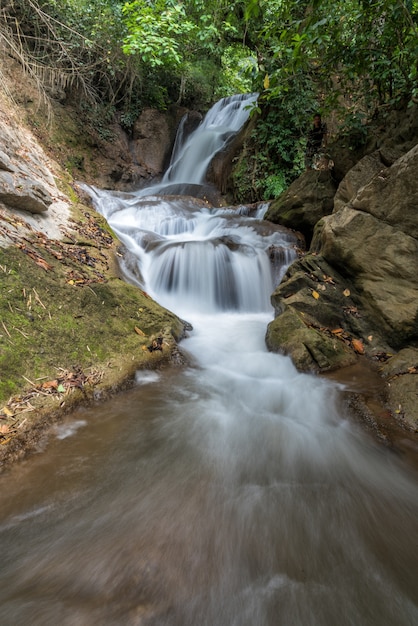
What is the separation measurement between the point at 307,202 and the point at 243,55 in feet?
32.2

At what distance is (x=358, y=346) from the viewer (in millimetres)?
4383

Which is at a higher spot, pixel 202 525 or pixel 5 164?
pixel 5 164

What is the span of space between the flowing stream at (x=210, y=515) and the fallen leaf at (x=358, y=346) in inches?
39.2

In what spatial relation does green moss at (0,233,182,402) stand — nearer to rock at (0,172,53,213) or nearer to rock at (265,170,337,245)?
rock at (0,172,53,213)

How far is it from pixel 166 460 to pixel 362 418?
1897mm

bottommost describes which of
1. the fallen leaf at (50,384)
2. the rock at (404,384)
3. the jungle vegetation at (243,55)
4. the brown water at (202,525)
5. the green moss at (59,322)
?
the brown water at (202,525)

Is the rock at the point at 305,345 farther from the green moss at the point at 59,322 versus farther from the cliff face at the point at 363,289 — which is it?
the green moss at the point at 59,322

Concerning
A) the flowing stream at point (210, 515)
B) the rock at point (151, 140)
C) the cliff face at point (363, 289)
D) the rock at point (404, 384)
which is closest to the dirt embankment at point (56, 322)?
the flowing stream at point (210, 515)

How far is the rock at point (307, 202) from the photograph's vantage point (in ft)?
25.4

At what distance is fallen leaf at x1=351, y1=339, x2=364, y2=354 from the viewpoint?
4336 mm

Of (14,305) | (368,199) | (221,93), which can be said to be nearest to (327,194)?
(368,199)

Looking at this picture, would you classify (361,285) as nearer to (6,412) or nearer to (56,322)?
(56,322)

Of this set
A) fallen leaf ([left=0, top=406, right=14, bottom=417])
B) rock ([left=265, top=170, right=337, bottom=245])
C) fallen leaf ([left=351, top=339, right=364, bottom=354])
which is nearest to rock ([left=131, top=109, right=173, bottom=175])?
rock ([left=265, top=170, right=337, bottom=245])

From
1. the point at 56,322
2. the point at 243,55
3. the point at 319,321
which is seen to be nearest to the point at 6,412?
the point at 56,322
